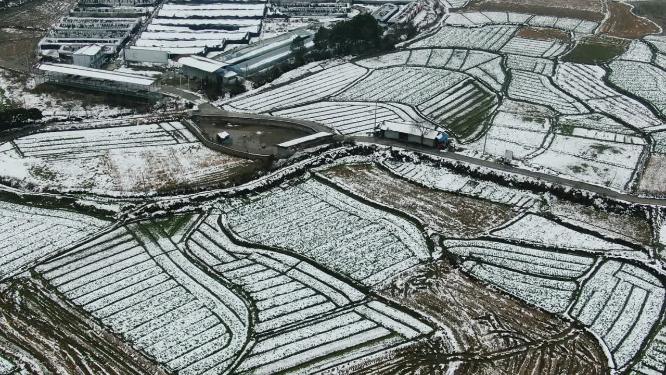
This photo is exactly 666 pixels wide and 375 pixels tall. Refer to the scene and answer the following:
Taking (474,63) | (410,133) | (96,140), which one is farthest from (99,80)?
(474,63)

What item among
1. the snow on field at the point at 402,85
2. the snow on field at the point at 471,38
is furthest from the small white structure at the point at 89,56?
the snow on field at the point at 471,38

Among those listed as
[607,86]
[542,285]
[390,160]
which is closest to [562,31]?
[607,86]

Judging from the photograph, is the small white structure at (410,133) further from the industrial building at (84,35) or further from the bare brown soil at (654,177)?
the industrial building at (84,35)

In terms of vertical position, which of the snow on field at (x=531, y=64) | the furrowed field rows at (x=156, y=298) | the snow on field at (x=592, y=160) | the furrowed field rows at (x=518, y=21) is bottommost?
the furrowed field rows at (x=156, y=298)

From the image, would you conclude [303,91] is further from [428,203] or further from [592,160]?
[592,160]

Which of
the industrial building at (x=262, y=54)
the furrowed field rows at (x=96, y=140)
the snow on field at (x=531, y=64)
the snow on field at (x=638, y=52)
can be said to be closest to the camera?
the furrowed field rows at (x=96, y=140)

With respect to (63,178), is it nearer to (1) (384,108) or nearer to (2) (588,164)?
(1) (384,108)
